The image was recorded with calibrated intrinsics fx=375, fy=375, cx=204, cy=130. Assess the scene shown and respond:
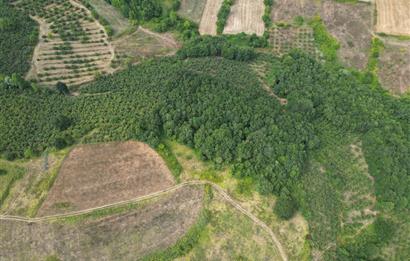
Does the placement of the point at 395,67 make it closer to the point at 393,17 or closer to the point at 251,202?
the point at 393,17

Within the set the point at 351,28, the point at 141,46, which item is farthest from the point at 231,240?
the point at 351,28

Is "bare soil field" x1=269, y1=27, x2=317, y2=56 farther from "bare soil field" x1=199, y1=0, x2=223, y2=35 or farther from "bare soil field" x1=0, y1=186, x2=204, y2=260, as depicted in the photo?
"bare soil field" x1=0, y1=186, x2=204, y2=260


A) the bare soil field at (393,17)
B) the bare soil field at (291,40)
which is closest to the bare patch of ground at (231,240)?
the bare soil field at (291,40)

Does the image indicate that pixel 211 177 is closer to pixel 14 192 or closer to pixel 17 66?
pixel 14 192

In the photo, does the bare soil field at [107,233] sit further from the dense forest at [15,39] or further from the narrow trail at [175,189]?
the dense forest at [15,39]

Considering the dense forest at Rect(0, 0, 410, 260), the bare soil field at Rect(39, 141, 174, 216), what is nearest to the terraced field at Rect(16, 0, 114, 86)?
the dense forest at Rect(0, 0, 410, 260)
